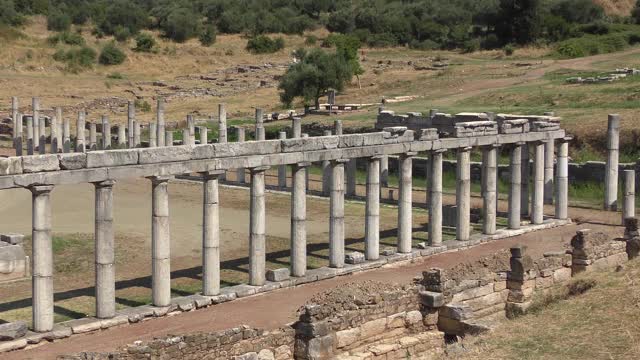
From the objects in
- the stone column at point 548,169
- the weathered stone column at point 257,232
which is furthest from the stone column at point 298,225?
the stone column at point 548,169

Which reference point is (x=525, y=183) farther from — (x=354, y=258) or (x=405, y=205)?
(x=354, y=258)

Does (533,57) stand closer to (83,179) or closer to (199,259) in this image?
(199,259)

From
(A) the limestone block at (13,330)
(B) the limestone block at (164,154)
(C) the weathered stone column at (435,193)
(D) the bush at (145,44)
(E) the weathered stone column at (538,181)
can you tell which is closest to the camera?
(A) the limestone block at (13,330)

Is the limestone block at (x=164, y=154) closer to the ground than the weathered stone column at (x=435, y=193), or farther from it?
farther from it

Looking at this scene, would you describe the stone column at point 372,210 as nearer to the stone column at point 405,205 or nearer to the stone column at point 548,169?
the stone column at point 405,205

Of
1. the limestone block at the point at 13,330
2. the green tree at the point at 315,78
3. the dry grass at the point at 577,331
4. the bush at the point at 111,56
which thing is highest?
the bush at the point at 111,56

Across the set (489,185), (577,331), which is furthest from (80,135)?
(577,331)

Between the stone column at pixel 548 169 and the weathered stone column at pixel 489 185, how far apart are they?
11.6 ft

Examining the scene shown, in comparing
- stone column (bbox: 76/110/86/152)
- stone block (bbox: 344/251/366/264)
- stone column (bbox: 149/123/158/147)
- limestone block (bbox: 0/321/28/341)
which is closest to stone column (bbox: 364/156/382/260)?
stone block (bbox: 344/251/366/264)

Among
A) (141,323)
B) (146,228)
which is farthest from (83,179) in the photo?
(146,228)

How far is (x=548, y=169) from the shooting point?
4075 centimetres

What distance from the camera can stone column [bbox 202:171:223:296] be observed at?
87.5 feet

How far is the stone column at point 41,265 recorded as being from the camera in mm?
22984

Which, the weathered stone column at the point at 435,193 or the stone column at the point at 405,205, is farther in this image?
the weathered stone column at the point at 435,193
